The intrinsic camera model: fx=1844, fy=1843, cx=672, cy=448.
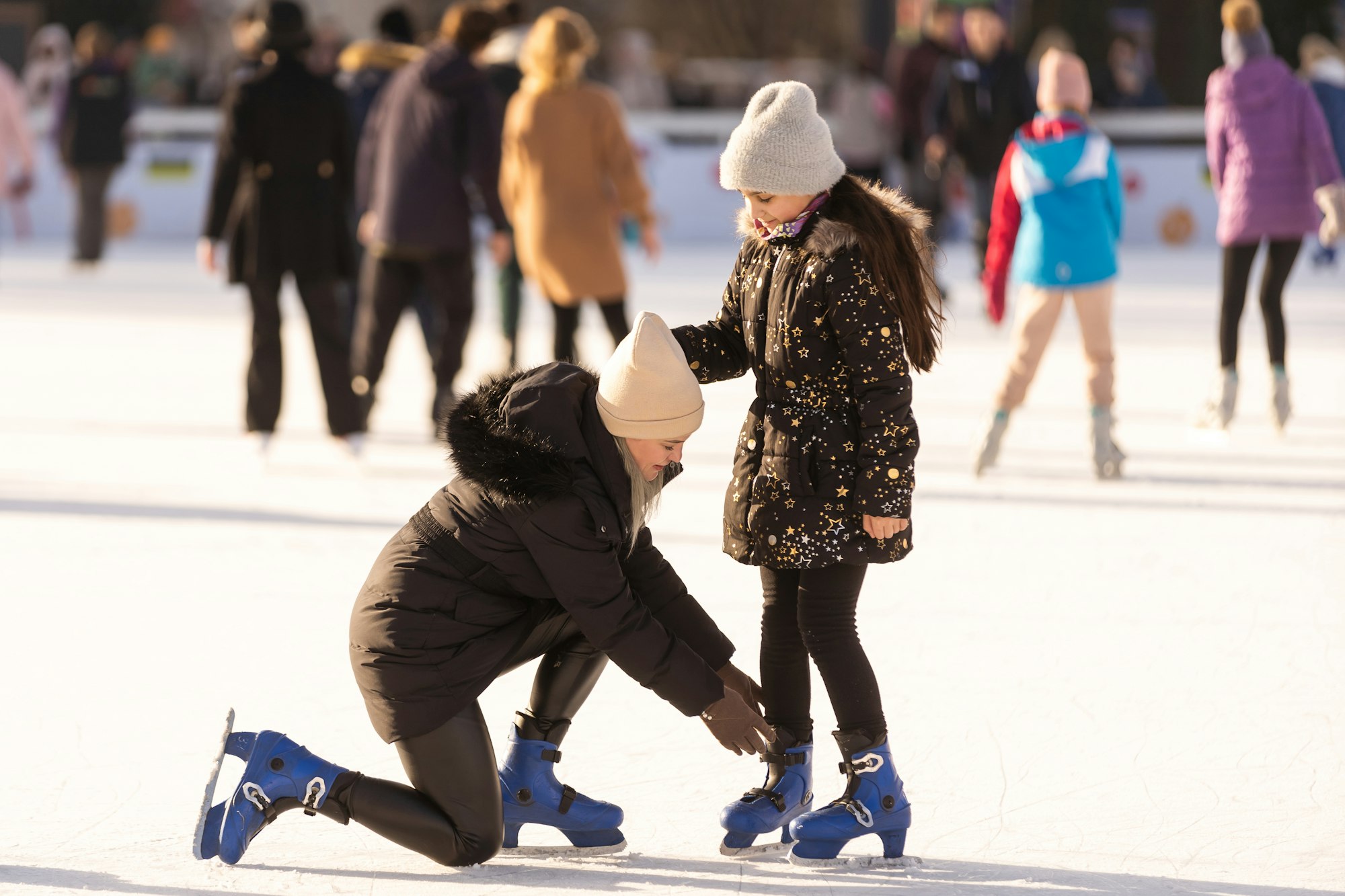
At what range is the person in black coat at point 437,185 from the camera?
640 centimetres

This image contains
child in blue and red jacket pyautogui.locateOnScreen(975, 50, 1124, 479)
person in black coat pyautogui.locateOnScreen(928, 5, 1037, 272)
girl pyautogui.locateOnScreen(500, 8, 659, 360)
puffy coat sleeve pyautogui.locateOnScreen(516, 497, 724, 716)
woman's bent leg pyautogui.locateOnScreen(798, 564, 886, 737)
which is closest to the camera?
puffy coat sleeve pyautogui.locateOnScreen(516, 497, 724, 716)

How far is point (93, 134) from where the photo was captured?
522 inches

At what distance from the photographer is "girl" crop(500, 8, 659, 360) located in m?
6.63

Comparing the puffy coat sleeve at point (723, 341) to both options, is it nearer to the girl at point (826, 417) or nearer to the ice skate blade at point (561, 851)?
the girl at point (826, 417)

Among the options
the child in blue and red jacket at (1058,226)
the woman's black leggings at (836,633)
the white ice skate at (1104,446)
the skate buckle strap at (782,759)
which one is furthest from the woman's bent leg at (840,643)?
the white ice skate at (1104,446)

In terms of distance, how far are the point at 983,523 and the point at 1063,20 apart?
1394cm

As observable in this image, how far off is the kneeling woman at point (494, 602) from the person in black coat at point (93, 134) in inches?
423

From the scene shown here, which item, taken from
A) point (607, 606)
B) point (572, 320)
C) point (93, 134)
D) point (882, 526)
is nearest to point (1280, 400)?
point (572, 320)

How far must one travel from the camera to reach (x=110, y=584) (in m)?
4.77

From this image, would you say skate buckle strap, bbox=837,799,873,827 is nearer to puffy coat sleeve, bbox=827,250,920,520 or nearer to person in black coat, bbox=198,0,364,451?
puffy coat sleeve, bbox=827,250,920,520

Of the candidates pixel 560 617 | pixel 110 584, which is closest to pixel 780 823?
pixel 560 617

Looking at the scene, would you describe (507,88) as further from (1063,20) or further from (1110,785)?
(1063,20)

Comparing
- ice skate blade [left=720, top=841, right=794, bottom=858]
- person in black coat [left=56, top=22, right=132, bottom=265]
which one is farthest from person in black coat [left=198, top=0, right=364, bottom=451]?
person in black coat [left=56, top=22, right=132, bottom=265]

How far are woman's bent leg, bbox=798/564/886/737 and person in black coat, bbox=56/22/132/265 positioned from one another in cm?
1100
